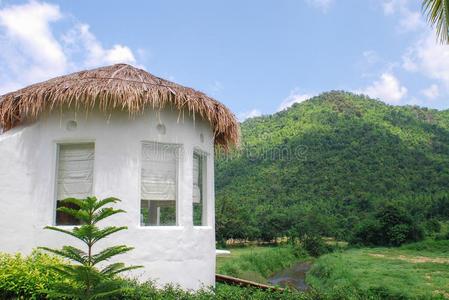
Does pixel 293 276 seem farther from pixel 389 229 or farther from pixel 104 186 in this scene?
pixel 104 186

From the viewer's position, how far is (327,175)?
1939 inches

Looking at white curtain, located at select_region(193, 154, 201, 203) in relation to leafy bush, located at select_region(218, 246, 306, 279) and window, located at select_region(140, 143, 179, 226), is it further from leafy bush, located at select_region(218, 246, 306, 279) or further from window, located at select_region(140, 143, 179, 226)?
leafy bush, located at select_region(218, 246, 306, 279)

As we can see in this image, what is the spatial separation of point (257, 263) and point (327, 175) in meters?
26.9

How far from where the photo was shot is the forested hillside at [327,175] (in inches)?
1626

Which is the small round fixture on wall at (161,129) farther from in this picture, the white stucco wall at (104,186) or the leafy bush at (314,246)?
the leafy bush at (314,246)

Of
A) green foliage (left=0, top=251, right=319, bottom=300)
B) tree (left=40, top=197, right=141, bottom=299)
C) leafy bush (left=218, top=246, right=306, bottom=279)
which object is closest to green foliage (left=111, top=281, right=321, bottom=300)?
green foliage (left=0, top=251, right=319, bottom=300)

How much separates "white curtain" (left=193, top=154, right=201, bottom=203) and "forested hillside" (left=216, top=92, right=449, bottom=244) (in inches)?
1232

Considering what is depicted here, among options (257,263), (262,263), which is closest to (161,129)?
(257,263)

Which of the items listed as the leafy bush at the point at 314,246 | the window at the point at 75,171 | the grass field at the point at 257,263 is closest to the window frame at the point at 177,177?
the window at the point at 75,171

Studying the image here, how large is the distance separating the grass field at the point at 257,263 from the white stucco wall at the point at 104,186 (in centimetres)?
1117

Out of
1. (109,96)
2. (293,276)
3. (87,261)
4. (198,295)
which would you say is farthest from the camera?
(293,276)

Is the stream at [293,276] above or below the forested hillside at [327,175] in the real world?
below

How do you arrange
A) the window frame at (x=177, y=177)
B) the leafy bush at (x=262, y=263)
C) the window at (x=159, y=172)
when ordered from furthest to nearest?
the leafy bush at (x=262, y=263)
the window at (x=159, y=172)
the window frame at (x=177, y=177)

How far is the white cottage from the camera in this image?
20.9 ft
